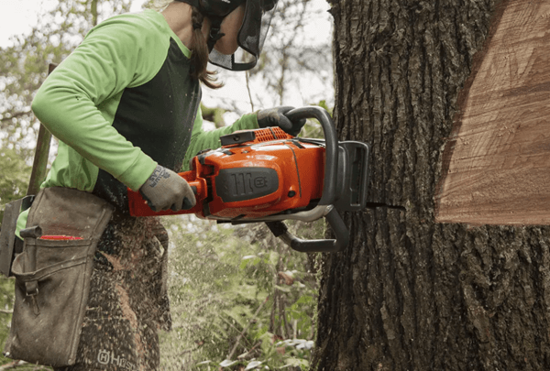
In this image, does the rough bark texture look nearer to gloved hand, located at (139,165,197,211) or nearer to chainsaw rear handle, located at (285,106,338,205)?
chainsaw rear handle, located at (285,106,338,205)

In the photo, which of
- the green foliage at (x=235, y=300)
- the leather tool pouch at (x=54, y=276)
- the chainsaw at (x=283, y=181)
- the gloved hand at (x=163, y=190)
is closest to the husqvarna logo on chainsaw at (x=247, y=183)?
the chainsaw at (x=283, y=181)

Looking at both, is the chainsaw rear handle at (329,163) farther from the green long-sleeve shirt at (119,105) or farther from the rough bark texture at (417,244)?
the green long-sleeve shirt at (119,105)

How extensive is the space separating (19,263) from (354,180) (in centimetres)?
123

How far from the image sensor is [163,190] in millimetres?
1355

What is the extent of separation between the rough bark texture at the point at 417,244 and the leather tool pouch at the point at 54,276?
0.91m

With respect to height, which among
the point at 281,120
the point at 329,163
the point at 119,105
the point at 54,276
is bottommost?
the point at 54,276

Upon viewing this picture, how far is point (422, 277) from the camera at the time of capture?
1.42 metres

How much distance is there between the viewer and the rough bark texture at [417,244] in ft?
4.22

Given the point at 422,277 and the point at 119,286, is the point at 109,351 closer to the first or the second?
the point at 119,286

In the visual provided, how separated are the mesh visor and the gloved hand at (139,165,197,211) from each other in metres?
0.65

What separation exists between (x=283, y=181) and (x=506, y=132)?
0.69m

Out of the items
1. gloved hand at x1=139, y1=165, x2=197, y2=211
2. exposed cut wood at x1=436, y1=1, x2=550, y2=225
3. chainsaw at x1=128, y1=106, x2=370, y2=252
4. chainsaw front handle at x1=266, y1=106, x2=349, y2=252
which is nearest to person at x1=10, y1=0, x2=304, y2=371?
gloved hand at x1=139, y1=165, x2=197, y2=211

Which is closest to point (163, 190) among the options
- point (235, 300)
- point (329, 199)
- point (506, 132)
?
point (329, 199)

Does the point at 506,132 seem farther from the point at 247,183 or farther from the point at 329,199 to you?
the point at 247,183
